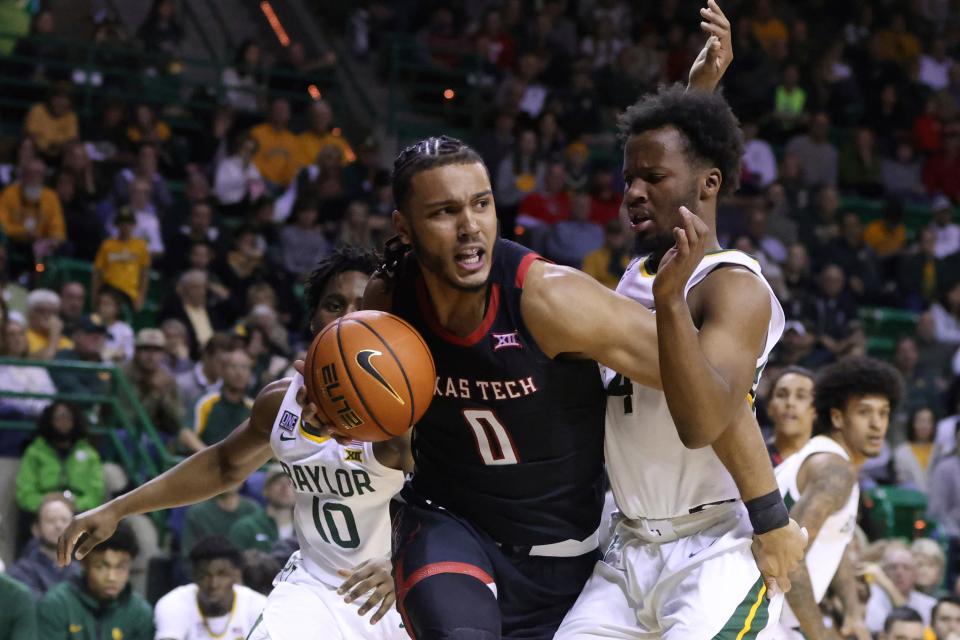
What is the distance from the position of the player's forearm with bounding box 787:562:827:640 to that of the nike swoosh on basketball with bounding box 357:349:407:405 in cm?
192

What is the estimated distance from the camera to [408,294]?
4.22 m

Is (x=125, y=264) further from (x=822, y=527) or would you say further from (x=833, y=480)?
(x=833, y=480)

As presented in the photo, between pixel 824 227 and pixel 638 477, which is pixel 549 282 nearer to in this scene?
pixel 638 477

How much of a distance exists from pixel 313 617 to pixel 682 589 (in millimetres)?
1672

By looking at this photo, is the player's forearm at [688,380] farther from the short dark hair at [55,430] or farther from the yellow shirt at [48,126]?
the yellow shirt at [48,126]

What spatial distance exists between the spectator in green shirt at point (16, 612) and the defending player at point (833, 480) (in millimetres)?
3793

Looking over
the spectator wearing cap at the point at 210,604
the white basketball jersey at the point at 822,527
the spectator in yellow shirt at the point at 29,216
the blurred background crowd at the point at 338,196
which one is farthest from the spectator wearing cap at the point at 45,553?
the white basketball jersey at the point at 822,527

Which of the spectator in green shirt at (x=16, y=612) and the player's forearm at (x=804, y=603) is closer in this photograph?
the player's forearm at (x=804, y=603)

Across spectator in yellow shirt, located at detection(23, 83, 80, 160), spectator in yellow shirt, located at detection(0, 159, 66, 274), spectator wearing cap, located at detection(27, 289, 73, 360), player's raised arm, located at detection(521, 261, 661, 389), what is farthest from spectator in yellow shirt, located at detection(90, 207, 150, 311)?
player's raised arm, located at detection(521, 261, 661, 389)

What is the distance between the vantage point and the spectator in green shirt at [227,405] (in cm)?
951

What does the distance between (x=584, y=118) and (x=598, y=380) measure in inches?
436

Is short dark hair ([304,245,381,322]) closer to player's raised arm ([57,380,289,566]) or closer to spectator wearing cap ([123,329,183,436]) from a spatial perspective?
player's raised arm ([57,380,289,566])

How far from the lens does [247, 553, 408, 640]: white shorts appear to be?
513 centimetres

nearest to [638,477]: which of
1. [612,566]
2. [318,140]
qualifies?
[612,566]
